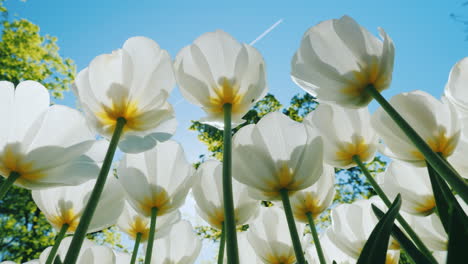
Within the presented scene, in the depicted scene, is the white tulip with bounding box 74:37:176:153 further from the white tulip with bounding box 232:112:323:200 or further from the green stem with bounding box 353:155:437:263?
the green stem with bounding box 353:155:437:263

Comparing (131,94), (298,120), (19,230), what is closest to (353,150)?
(131,94)

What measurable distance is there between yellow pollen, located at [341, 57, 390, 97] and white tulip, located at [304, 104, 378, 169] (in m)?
0.17

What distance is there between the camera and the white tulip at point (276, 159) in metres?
0.61

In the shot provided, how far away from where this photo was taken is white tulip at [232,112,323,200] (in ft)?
1.99

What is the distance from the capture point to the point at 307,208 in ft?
2.62

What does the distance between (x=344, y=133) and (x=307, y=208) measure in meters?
0.19

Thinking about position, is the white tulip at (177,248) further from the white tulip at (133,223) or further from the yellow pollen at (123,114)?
the yellow pollen at (123,114)

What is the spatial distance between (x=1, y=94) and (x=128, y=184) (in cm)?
27

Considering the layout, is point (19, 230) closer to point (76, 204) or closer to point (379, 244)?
point (76, 204)

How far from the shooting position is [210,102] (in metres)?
0.68

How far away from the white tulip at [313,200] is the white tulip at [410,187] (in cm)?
14

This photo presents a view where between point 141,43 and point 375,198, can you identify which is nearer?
point 141,43

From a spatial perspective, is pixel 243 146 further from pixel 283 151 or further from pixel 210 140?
pixel 210 140

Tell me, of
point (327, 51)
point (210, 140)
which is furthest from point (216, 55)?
point (210, 140)
